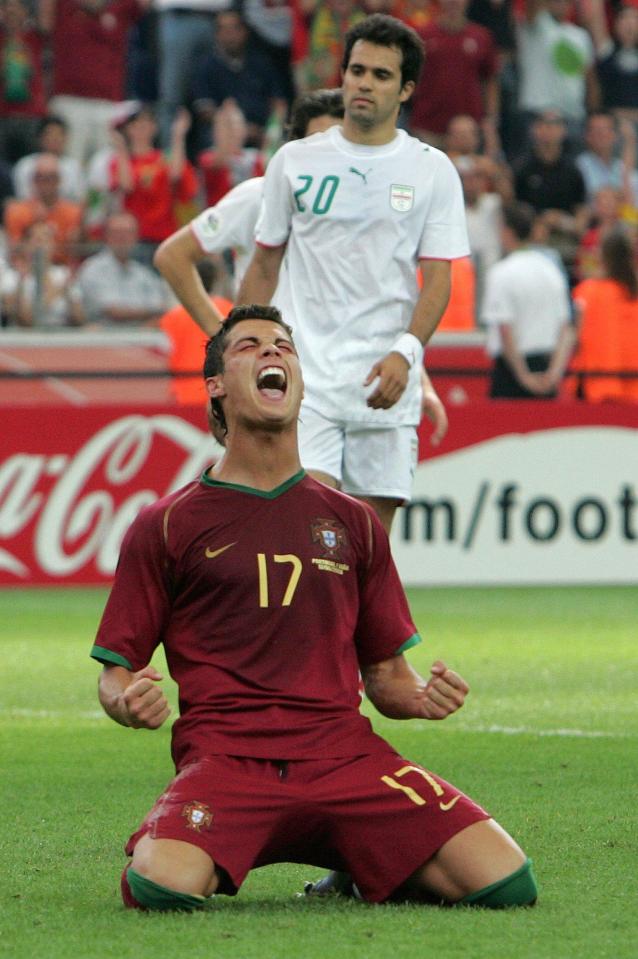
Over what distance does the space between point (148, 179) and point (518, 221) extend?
3728 millimetres

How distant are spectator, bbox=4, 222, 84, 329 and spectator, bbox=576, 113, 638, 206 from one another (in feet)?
16.0

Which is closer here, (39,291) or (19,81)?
(39,291)

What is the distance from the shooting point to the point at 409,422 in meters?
7.13

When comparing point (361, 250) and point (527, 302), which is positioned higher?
point (361, 250)

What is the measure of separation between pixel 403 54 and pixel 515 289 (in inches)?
290

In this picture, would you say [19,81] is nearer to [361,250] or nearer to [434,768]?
[361,250]

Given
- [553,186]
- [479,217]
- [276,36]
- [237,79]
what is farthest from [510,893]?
[276,36]

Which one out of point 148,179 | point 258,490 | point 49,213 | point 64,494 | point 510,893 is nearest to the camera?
point 510,893

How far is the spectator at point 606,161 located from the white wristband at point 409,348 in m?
11.3

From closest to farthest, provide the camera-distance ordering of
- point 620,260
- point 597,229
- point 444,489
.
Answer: point 444,489 → point 620,260 → point 597,229

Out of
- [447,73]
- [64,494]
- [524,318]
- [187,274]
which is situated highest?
[187,274]

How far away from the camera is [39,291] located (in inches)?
603

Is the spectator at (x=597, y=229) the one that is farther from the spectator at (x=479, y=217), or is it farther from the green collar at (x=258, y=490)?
the green collar at (x=258, y=490)

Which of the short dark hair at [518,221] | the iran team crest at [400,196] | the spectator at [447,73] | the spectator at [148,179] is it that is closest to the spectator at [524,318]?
the short dark hair at [518,221]
